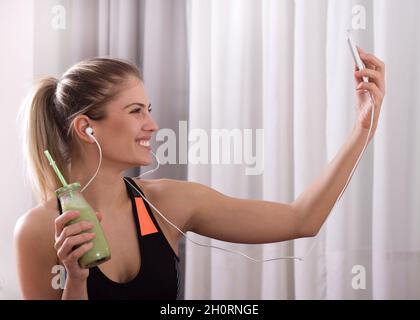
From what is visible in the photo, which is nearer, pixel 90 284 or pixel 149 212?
pixel 90 284

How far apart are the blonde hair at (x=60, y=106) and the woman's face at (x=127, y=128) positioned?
0.06 ft

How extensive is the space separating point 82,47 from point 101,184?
44 centimetres

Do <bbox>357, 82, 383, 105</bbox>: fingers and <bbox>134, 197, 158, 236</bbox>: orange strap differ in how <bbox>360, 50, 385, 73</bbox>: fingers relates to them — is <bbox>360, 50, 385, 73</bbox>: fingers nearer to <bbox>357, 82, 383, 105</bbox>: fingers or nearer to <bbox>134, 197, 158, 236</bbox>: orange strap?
<bbox>357, 82, 383, 105</bbox>: fingers

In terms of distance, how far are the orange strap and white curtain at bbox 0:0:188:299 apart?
0.79ft

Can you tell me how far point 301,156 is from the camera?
1298mm

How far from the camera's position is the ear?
42.2 inches

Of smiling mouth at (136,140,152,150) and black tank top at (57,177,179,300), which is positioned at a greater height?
smiling mouth at (136,140,152,150)

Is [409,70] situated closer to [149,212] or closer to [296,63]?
[296,63]

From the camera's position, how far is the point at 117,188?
1.13m

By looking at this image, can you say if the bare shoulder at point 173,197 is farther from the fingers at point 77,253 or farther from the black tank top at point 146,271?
the fingers at point 77,253

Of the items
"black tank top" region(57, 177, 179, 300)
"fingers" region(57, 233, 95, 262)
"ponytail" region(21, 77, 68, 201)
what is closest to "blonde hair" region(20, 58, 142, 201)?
"ponytail" region(21, 77, 68, 201)

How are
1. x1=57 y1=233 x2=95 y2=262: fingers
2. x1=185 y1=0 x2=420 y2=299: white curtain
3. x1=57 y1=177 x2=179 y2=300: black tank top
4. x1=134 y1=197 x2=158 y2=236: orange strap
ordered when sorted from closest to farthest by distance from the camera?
x1=57 y1=233 x2=95 y2=262: fingers → x1=57 y1=177 x2=179 y2=300: black tank top → x1=134 y1=197 x2=158 y2=236: orange strap → x1=185 y1=0 x2=420 y2=299: white curtain
